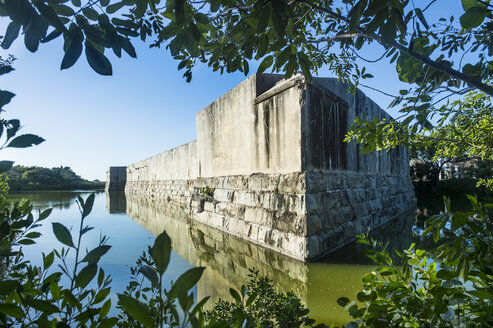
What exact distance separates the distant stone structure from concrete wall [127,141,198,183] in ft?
8.96

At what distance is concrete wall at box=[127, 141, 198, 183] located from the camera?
912 cm

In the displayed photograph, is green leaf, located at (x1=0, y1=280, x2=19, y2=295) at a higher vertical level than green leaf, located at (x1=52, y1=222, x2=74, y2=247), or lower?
lower

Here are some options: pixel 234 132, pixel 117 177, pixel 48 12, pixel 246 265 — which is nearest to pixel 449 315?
pixel 48 12

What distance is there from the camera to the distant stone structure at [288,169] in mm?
3326

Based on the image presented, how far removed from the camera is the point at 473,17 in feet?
2.52

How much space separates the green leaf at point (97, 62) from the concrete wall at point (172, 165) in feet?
23.6

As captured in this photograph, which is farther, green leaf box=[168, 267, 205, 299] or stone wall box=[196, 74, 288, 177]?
stone wall box=[196, 74, 288, 177]

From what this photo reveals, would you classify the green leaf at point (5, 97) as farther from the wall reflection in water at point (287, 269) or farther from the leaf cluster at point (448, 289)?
the wall reflection in water at point (287, 269)

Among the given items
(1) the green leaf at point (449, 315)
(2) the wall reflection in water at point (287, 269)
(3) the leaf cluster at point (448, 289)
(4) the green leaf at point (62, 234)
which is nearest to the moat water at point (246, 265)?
(2) the wall reflection in water at point (287, 269)

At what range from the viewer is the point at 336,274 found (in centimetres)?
260

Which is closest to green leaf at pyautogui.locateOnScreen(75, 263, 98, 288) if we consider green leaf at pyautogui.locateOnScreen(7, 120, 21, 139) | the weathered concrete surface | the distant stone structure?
green leaf at pyautogui.locateOnScreen(7, 120, 21, 139)

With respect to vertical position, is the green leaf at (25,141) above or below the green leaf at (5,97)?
below

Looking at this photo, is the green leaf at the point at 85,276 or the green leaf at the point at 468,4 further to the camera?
the green leaf at the point at 468,4

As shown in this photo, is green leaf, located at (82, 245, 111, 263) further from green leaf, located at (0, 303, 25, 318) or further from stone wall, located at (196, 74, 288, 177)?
stone wall, located at (196, 74, 288, 177)
